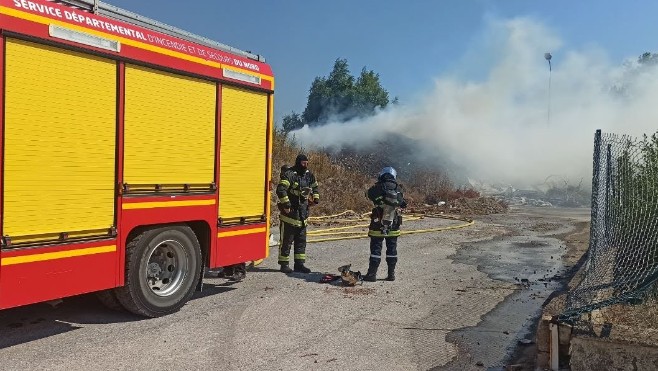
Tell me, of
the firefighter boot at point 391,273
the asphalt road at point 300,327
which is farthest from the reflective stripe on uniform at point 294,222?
the firefighter boot at point 391,273

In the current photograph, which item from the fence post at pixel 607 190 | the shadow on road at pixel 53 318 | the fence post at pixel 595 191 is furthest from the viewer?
the fence post at pixel 607 190

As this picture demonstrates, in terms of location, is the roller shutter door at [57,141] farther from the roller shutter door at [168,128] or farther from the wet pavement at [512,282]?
the wet pavement at [512,282]

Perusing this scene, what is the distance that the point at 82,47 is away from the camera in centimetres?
486

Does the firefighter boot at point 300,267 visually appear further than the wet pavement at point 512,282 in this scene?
Yes

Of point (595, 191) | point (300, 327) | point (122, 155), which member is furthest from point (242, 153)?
point (595, 191)

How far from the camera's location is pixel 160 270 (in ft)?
19.7

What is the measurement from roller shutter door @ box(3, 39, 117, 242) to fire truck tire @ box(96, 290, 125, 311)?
0.87m

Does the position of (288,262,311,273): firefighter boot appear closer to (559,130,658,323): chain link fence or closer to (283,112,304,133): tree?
(559,130,658,323): chain link fence

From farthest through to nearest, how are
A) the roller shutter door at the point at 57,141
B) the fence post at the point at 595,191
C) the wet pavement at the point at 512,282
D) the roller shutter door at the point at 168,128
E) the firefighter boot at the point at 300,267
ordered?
1. the firefighter boot at the point at 300,267
2. the fence post at the point at 595,191
3. the roller shutter door at the point at 168,128
4. the wet pavement at the point at 512,282
5. the roller shutter door at the point at 57,141

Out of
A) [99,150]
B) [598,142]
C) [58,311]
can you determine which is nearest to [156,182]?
[99,150]

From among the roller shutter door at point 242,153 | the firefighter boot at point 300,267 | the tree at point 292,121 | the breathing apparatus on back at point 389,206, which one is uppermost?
the tree at point 292,121

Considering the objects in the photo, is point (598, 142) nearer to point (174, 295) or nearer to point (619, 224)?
point (619, 224)

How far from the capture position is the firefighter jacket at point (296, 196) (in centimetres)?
846

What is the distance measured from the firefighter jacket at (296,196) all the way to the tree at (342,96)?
38.7 metres
